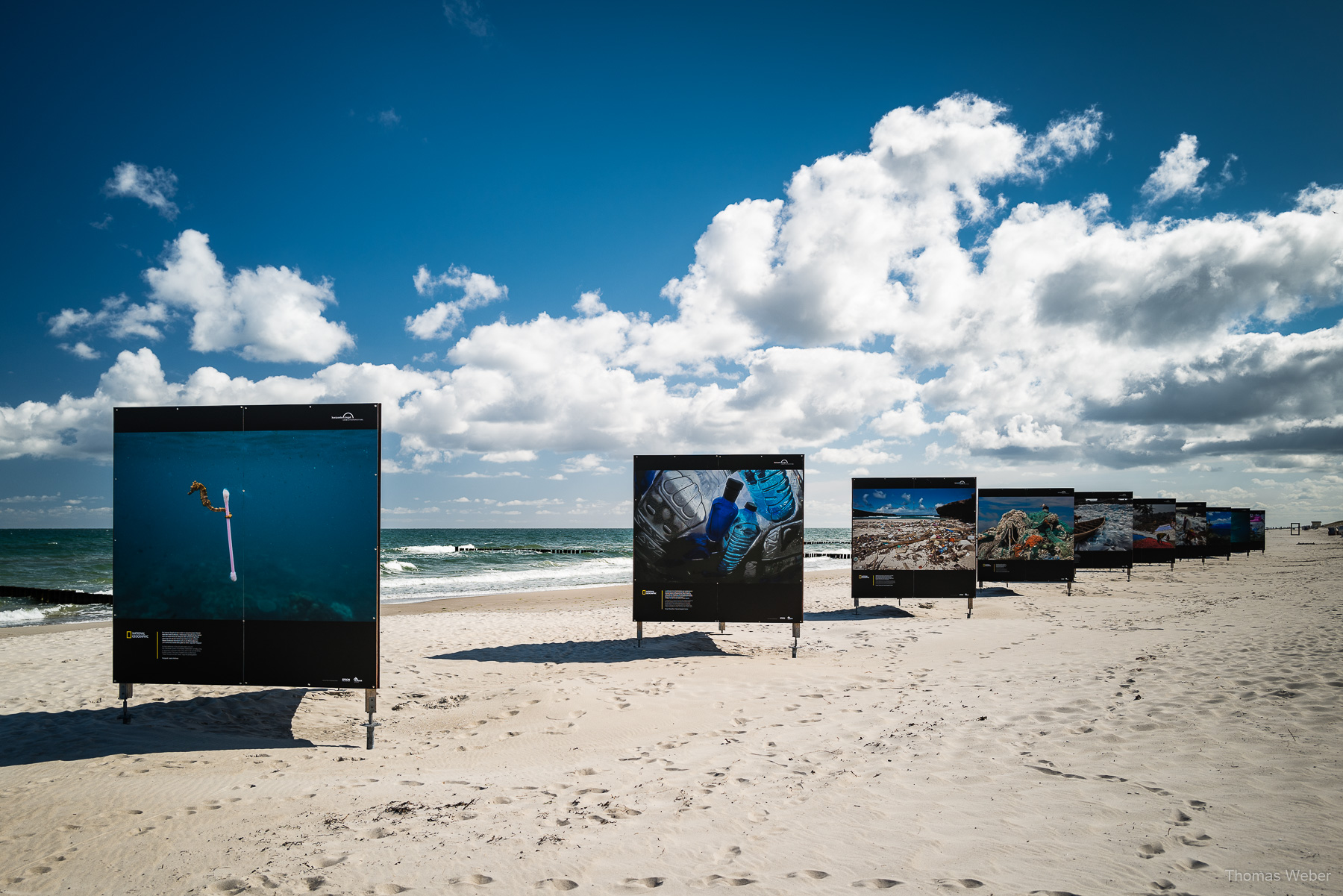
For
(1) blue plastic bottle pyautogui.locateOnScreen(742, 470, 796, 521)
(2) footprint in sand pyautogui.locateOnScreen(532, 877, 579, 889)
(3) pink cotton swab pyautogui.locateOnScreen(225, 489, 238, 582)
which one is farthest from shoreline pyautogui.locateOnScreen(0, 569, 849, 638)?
(2) footprint in sand pyautogui.locateOnScreen(532, 877, 579, 889)

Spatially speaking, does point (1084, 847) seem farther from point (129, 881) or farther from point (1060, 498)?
point (1060, 498)

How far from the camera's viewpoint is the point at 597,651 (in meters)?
11.6

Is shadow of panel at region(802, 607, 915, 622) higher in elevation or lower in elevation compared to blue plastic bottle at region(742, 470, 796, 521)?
lower

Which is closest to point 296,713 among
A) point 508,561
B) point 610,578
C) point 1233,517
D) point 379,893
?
point 379,893

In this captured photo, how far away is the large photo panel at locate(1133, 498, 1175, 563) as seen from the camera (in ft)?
97.0

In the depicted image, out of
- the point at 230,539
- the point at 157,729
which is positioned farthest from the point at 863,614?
the point at 157,729

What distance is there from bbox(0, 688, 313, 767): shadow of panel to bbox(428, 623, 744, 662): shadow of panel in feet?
11.5

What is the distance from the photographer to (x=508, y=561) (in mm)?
47844

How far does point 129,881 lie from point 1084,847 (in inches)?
228

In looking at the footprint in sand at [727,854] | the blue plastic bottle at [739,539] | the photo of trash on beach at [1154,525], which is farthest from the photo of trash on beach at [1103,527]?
the footprint in sand at [727,854]

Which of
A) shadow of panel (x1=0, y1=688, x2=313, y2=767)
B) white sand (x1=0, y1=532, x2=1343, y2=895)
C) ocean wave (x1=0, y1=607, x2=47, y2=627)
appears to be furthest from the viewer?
ocean wave (x1=0, y1=607, x2=47, y2=627)

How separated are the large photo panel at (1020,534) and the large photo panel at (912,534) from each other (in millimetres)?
4805

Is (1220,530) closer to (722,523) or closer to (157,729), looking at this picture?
(722,523)

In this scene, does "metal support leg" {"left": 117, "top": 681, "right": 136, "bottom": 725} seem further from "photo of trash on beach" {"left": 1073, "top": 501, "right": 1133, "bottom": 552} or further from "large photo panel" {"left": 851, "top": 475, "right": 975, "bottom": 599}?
"photo of trash on beach" {"left": 1073, "top": 501, "right": 1133, "bottom": 552}
